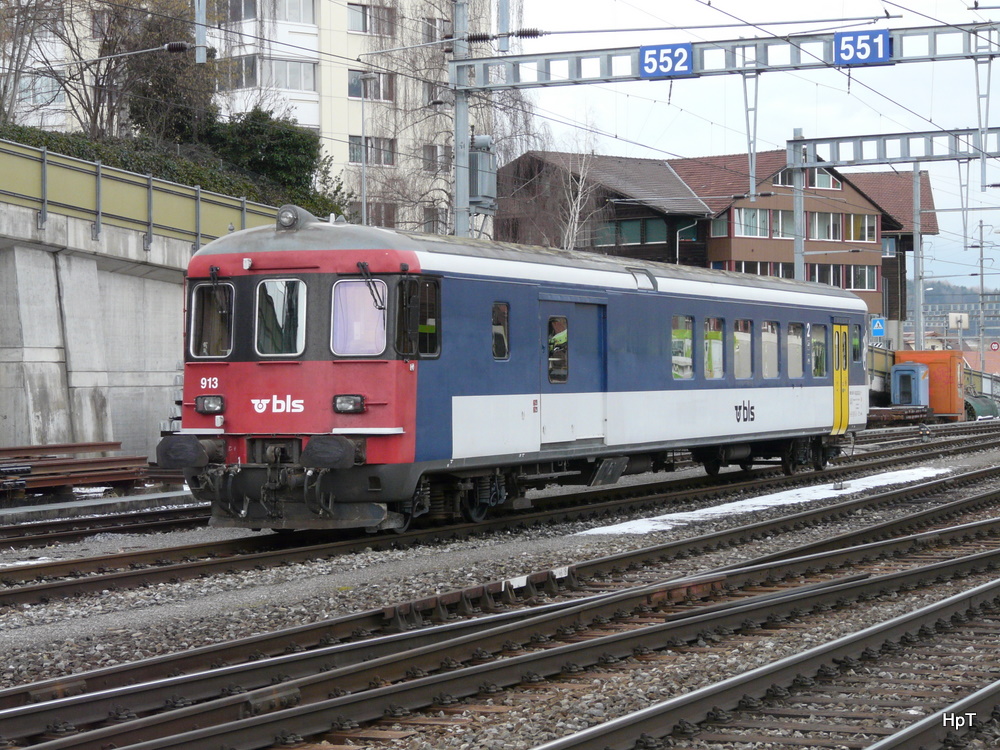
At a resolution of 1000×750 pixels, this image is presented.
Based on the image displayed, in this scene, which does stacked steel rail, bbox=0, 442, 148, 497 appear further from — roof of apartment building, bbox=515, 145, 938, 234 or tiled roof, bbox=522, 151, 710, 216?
tiled roof, bbox=522, 151, 710, 216

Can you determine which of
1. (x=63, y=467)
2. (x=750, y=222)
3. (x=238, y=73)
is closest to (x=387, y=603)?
(x=63, y=467)

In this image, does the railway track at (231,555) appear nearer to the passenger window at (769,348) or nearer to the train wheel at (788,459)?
the passenger window at (769,348)

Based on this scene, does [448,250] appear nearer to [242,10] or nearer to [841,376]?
[841,376]

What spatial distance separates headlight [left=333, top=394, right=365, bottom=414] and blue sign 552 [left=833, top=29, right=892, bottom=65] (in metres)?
12.0

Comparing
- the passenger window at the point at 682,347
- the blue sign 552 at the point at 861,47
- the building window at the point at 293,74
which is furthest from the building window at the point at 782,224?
the passenger window at the point at 682,347

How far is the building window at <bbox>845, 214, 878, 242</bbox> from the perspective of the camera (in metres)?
69.3

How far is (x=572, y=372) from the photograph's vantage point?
48.6 ft

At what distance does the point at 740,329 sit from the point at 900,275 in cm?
6014

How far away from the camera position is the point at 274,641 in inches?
311

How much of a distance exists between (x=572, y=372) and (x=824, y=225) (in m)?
56.6

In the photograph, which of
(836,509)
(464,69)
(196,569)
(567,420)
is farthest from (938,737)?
(464,69)

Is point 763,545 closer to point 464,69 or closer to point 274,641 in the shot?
point 274,641

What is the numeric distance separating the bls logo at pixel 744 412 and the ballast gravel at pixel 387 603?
436 cm

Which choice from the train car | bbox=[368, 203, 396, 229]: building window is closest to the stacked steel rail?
the train car
